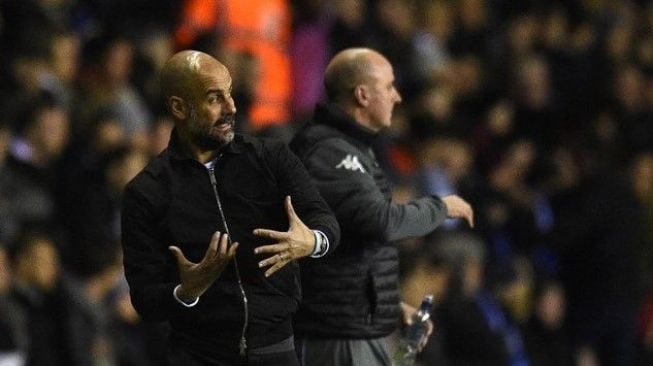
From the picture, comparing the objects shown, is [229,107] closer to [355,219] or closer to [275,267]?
[275,267]

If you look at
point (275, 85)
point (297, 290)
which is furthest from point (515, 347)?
point (297, 290)

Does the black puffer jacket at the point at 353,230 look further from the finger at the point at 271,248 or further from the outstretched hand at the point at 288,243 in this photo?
the finger at the point at 271,248

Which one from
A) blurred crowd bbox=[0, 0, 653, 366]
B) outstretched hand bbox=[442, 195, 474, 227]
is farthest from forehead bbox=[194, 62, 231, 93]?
blurred crowd bbox=[0, 0, 653, 366]

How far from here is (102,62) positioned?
34.0ft

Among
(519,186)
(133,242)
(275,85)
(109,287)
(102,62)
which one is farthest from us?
(519,186)

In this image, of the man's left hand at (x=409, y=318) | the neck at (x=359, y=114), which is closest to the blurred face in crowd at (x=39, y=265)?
the man's left hand at (x=409, y=318)

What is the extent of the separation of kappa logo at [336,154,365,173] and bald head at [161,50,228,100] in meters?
0.94

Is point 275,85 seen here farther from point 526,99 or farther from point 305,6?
point 526,99

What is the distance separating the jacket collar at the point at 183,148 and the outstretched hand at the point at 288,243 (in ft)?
0.95

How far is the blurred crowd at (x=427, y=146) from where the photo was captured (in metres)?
Answer: 9.04

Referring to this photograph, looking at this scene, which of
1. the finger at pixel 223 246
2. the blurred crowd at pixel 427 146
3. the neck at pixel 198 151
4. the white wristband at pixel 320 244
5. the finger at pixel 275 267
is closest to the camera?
the finger at pixel 223 246

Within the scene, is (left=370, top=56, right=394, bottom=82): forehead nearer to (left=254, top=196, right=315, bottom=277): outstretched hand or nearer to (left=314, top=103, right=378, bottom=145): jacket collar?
(left=314, top=103, right=378, bottom=145): jacket collar

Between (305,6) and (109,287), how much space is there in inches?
141

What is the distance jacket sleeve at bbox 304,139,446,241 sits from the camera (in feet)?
20.7
